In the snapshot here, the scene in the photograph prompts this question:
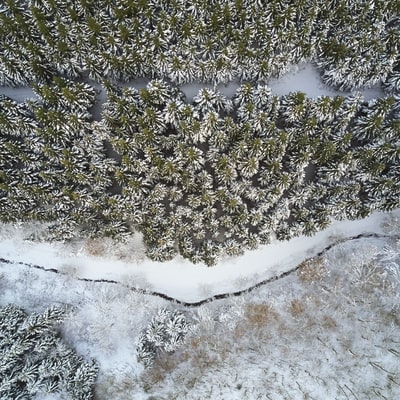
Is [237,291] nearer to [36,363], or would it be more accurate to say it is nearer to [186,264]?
[186,264]

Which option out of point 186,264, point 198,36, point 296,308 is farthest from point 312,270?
point 198,36

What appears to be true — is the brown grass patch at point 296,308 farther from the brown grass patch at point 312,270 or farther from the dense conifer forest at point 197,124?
the dense conifer forest at point 197,124

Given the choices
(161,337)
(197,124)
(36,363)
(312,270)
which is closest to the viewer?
(197,124)

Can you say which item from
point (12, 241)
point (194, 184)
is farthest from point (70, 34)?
point (12, 241)

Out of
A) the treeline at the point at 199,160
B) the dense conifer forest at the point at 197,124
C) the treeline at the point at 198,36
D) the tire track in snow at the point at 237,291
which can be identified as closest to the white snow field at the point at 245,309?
the tire track in snow at the point at 237,291

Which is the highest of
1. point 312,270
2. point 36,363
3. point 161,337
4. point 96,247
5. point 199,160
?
point 199,160

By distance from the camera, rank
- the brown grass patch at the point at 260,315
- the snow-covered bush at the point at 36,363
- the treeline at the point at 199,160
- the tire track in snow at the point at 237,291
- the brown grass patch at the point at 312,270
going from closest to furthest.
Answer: the snow-covered bush at the point at 36,363 < the treeline at the point at 199,160 < the brown grass patch at the point at 260,315 < the brown grass patch at the point at 312,270 < the tire track in snow at the point at 237,291

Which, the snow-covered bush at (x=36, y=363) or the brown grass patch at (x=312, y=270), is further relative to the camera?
the brown grass patch at (x=312, y=270)
